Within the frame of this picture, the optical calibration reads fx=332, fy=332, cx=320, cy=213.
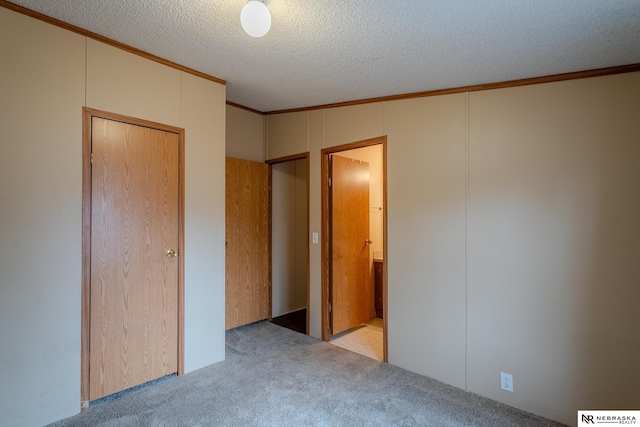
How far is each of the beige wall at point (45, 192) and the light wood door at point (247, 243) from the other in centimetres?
141

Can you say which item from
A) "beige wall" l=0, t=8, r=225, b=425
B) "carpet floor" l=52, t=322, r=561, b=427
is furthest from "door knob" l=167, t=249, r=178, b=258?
"carpet floor" l=52, t=322, r=561, b=427

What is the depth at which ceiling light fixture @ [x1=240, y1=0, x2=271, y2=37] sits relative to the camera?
63.7 inches

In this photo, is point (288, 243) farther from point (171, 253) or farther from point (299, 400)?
point (299, 400)

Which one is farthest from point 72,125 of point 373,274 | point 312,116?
point 373,274

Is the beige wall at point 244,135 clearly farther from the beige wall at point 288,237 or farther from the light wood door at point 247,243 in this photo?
the beige wall at point 288,237

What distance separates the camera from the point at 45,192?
2045 mm

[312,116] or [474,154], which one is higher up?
[312,116]

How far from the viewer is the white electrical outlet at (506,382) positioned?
7.79ft

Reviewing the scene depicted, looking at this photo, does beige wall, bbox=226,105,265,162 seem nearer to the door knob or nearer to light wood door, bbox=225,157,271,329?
light wood door, bbox=225,157,271,329

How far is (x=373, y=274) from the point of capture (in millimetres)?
4281

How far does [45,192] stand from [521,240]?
316 cm

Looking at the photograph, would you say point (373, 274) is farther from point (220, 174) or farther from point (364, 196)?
point (220, 174)

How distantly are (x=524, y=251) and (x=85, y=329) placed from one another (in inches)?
120

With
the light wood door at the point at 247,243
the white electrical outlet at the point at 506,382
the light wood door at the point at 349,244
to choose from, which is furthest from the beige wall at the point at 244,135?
the white electrical outlet at the point at 506,382
